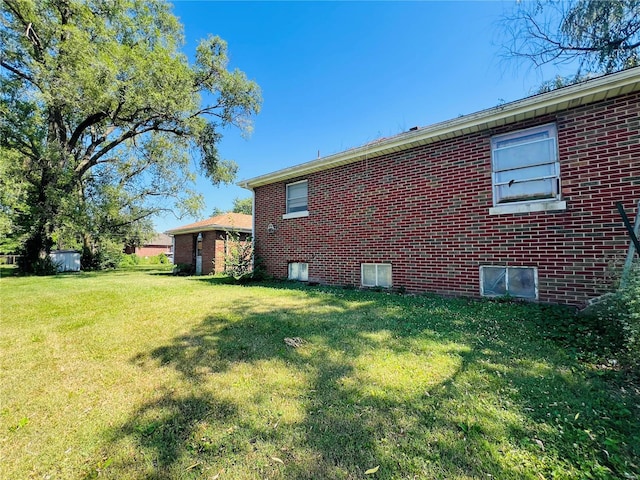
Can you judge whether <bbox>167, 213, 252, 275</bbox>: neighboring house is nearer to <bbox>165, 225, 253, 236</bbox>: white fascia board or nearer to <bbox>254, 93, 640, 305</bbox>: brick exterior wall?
<bbox>165, 225, 253, 236</bbox>: white fascia board

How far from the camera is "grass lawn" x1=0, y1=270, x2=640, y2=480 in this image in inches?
69.9

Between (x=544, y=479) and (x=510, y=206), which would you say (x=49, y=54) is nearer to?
(x=510, y=206)

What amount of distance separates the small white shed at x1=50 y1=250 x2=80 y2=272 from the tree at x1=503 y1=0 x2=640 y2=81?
2370 centimetres

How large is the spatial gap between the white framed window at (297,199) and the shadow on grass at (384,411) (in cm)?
559

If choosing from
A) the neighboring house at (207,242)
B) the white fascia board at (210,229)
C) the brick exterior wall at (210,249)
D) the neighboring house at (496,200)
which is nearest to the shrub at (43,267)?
the neighboring house at (207,242)

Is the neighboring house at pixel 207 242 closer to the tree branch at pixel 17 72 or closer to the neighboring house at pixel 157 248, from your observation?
the tree branch at pixel 17 72

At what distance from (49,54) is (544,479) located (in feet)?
68.6

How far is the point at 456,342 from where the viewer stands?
3.59m

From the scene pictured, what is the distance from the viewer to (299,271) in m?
9.14

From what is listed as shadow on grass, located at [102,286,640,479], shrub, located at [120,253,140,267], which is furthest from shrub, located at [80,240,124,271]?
shadow on grass, located at [102,286,640,479]

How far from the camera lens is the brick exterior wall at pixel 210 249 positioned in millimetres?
15383

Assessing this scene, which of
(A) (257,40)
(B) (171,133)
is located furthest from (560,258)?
(B) (171,133)

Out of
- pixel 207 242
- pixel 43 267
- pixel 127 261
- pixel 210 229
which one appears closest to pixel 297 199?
pixel 210 229

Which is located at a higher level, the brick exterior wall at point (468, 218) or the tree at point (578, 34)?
the tree at point (578, 34)
